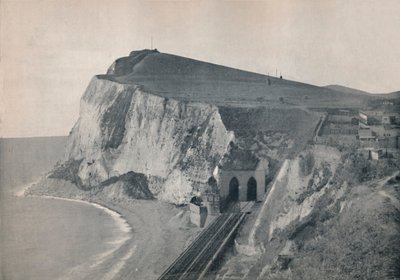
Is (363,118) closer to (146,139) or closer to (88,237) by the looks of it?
(88,237)

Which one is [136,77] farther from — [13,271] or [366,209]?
[366,209]

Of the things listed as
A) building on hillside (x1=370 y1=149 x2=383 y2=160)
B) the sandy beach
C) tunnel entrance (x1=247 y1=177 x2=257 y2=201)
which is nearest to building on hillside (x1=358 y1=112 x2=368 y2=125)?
building on hillside (x1=370 y1=149 x2=383 y2=160)

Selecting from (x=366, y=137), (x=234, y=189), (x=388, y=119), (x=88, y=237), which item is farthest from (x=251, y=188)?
(x=88, y=237)

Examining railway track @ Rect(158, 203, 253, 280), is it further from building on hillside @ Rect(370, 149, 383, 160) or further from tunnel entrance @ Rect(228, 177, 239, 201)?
A: building on hillside @ Rect(370, 149, 383, 160)

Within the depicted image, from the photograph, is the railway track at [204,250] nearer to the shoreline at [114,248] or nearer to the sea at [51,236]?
the shoreline at [114,248]

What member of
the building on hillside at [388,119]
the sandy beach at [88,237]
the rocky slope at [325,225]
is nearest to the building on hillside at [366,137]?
the building on hillside at [388,119]

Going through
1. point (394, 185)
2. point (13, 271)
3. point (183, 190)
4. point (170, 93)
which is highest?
point (170, 93)

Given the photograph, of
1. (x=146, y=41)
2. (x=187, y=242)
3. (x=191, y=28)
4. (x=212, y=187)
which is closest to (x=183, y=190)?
(x=212, y=187)
